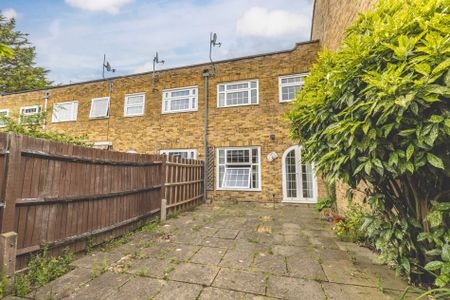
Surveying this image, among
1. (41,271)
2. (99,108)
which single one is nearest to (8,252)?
(41,271)

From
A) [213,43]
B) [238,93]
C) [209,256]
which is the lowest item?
[209,256]

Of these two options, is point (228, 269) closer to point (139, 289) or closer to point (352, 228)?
point (139, 289)

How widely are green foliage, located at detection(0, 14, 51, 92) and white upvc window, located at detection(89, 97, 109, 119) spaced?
1653cm

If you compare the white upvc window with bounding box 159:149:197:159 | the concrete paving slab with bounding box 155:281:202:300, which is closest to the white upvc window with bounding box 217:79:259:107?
the white upvc window with bounding box 159:149:197:159

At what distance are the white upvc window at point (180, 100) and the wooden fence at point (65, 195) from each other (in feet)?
16.0

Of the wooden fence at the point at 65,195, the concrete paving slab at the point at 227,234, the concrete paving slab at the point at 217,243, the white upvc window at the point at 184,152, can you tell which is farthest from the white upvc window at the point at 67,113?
the concrete paving slab at the point at 217,243

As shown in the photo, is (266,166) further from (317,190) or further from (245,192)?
(317,190)

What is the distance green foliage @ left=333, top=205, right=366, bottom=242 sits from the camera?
12.2 ft

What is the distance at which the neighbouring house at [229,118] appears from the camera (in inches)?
310

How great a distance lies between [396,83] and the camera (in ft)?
5.51

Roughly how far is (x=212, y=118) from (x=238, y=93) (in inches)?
62.1

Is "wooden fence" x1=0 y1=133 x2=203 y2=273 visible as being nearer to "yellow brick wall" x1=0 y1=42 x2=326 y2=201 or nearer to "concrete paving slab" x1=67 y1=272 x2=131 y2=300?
"concrete paving slab" x1=67 y1=272 x2=131 y2=300

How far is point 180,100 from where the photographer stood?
31.4ft

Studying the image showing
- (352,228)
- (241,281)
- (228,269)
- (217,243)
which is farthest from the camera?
(352,228)
